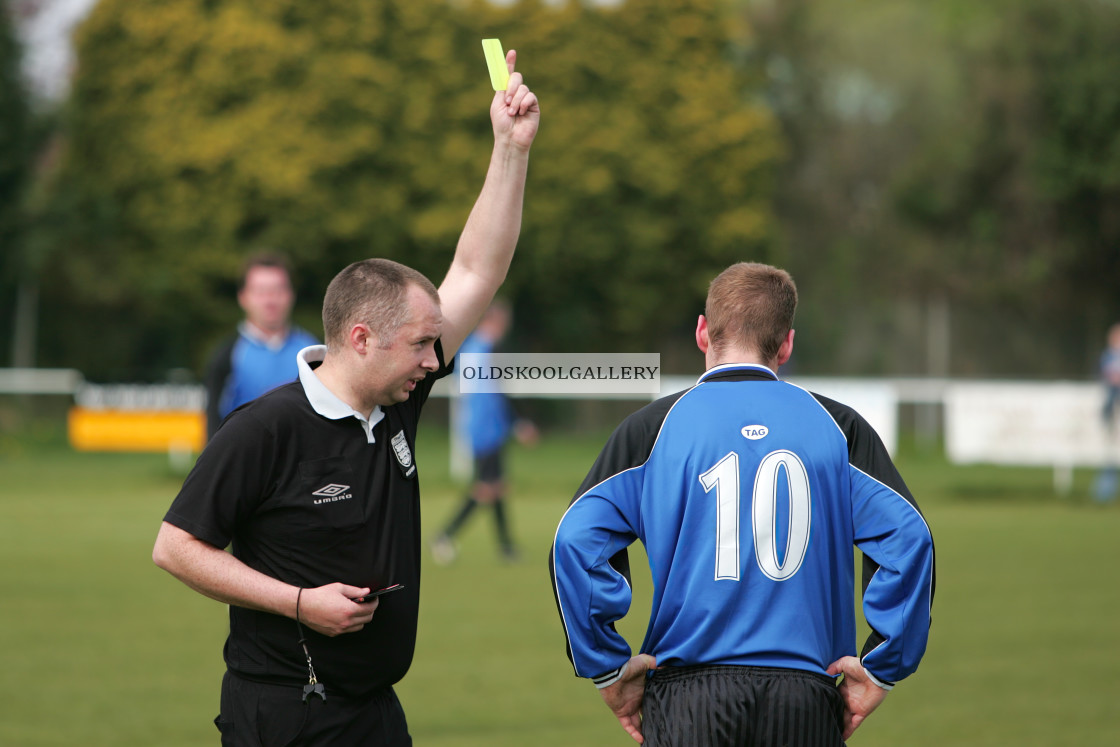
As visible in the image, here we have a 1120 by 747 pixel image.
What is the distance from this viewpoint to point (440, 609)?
9727mm

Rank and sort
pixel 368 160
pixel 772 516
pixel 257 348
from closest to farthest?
1. pixel 772 516
2. pixel 257 348
3. pixel 368 160

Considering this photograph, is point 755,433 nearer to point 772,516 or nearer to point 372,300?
point 772,516

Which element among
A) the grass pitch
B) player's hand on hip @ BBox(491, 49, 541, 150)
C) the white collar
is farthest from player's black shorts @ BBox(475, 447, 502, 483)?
the white collar

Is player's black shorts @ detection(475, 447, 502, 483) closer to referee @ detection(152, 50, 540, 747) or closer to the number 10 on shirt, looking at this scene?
referee @ detection(152, 50, 540, 747)

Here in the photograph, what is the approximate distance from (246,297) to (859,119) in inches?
1546

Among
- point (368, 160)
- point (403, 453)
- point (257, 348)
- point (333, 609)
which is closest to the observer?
point (333, 609)

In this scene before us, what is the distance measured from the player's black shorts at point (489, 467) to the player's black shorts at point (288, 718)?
30.1 ft

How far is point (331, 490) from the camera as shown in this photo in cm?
338

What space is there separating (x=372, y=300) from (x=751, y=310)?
1024 millimetres

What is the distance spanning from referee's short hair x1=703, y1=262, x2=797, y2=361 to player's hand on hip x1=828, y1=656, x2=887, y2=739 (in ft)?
2.78

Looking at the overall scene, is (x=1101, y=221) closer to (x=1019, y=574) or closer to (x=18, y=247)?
(x=1019, y=574)

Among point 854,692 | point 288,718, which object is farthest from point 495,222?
point 854,692

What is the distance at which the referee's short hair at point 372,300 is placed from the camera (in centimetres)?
341

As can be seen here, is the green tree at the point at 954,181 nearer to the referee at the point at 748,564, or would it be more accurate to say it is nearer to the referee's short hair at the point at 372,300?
the referee at the point at 748,564
